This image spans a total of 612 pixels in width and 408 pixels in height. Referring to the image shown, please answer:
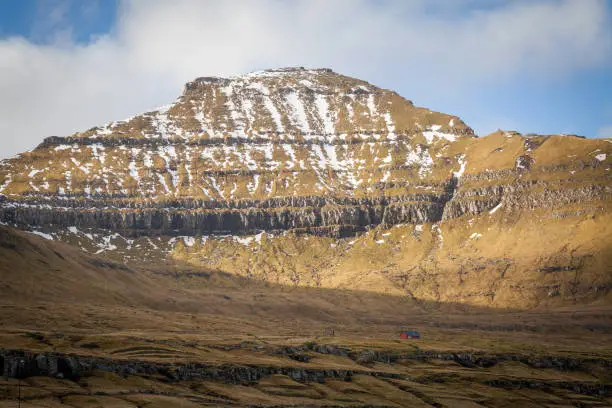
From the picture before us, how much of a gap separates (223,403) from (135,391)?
51.3ft

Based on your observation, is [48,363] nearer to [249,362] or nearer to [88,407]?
[88,407]

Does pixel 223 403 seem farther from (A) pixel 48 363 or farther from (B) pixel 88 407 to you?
(A) pixel 48 363

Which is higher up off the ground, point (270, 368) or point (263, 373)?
point (270, 368)

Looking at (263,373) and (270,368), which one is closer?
(263,373)

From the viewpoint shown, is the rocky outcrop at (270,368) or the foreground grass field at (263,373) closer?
the foreground grass field at (263,373)

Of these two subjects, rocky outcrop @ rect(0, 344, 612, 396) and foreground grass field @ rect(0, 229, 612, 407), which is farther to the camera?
rocky outcrop @ rect(0, 344, 612, 396)

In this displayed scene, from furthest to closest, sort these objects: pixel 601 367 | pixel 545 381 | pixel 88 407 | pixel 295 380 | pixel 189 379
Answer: pixel 601 367
pixel 545 381
pixel 295 380
pixel 189 379
pixel 88 407

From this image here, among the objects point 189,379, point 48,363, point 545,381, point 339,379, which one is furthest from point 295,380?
point 545,381

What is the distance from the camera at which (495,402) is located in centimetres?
15638

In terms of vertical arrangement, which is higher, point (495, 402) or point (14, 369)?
point (14, 369)

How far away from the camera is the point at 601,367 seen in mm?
195000

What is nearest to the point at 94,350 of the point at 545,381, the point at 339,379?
the point at 339,379

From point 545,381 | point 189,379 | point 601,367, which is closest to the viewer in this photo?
point 189,379

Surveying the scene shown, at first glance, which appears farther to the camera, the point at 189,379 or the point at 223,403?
the point at 189,379
